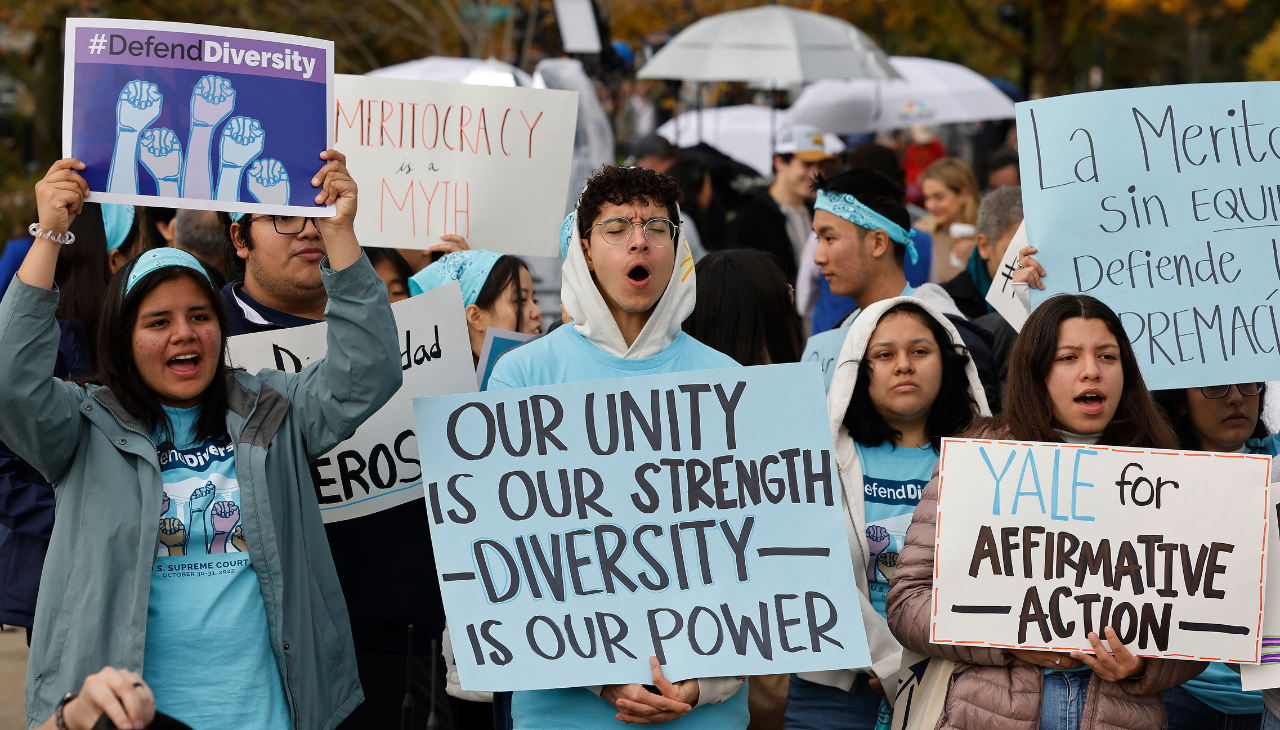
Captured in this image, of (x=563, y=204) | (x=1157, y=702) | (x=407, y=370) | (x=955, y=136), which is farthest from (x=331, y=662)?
(x=955, y=136)

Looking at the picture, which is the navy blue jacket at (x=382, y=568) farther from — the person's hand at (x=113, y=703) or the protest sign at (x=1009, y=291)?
the protest sign at (x=1009, y=291)

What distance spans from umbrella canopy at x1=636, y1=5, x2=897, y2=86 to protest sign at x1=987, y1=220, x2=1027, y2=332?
5577mm

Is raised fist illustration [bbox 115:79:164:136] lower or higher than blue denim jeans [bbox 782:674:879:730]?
higher

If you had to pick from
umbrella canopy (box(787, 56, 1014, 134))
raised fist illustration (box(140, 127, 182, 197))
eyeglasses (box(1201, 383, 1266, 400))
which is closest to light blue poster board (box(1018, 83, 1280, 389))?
eyeglasses (box(1201, 383, 1266, 400))

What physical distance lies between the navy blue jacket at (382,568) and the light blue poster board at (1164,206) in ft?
6.65

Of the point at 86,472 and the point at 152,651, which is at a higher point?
the point at 86,472

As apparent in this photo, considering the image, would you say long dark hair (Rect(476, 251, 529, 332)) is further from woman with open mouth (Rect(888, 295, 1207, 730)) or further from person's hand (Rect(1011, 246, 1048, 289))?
woman with open mouth (Rect(888, 295, 1207, 730))

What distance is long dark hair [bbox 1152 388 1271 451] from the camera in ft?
13.4

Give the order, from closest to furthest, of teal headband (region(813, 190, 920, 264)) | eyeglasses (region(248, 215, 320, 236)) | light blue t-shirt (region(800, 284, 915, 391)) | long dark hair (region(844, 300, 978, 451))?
1. long dark hair (region(844, 300, 978, 451))
2. eyeglasses (region(248, 215, 320, 236))
3. light blue t-shirt (region(800, 284, 915, 391))
4. teal headband (region(813, 190, 920, 264))

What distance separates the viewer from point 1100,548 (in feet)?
10.2

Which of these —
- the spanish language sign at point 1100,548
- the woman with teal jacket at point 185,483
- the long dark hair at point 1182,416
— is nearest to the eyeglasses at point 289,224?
the woman with teal jacket at point 185,483

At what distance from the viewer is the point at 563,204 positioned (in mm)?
5125

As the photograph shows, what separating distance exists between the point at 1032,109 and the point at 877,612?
5.33ft

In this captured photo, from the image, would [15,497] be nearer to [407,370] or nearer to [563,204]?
[407,370]
